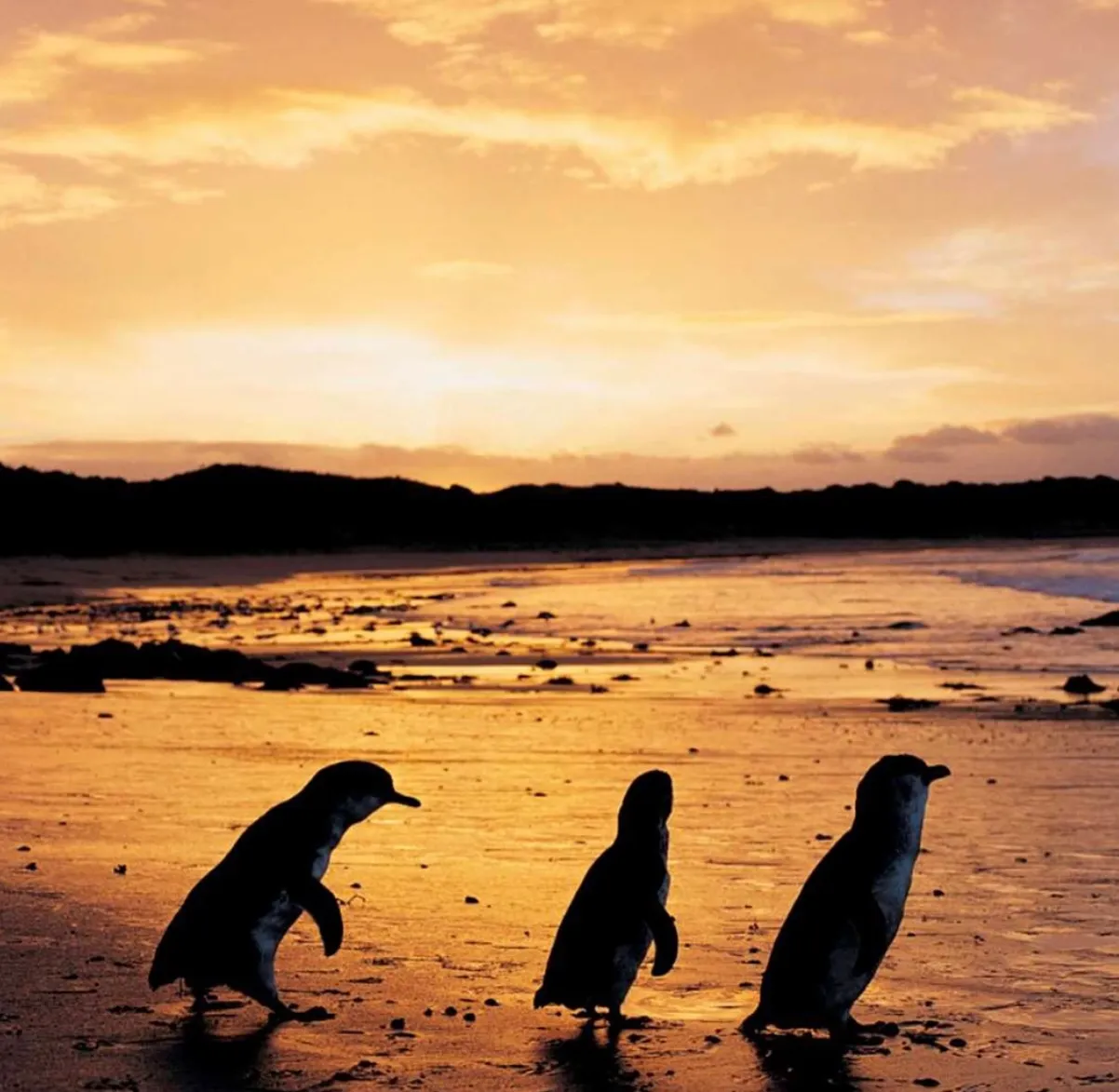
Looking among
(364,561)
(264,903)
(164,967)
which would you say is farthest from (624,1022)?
(364,561)

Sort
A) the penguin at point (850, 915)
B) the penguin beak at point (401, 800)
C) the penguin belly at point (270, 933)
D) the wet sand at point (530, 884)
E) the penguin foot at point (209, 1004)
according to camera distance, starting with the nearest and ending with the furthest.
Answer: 1. the wet sand at point (530, 884)
2. the penguin at point (850, 915)
3. the penguin belly at point (270, 933)
4. the penguin foot at point (209, 1004)
5. the penguin beak at point (401, 800)

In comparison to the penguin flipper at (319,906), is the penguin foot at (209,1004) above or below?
below

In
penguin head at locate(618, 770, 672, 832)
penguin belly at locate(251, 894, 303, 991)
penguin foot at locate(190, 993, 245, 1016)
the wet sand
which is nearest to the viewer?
the wet sand

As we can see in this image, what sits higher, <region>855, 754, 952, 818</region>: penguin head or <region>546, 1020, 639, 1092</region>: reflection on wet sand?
<region>855, 754, 952, 818</region>: penguin head

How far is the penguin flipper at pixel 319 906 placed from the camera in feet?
21.8

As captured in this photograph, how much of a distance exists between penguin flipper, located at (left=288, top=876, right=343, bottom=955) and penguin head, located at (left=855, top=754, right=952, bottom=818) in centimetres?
194

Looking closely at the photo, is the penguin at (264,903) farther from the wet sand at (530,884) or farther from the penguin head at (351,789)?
the wet sand at (530,884)

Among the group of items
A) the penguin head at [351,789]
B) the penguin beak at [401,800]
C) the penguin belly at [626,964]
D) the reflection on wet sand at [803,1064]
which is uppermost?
the penguin head at [351,789]

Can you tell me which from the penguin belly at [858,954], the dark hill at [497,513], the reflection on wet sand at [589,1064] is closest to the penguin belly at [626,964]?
the reflection on wet sand at [589,1064]

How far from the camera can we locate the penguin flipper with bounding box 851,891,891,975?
6340 mm

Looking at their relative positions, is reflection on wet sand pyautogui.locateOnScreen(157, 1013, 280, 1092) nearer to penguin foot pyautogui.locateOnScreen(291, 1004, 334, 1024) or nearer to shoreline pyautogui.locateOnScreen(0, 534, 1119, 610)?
penguin foot pyautogui.locateOnScreen(291, 1004, 334, 1024)

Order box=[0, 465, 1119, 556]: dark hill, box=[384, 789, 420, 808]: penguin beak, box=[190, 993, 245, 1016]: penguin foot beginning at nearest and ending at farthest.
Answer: box=[190, 993, 245, 1016]: penguin foot → box=[384, 789, 420, 808]: penguin beak → box=[0, 465, 1119, 556]: dark hill

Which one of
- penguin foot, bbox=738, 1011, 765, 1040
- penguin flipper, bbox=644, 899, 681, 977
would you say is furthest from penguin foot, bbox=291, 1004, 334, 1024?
penguin foot, bbox=738, 1011, 765, 1040

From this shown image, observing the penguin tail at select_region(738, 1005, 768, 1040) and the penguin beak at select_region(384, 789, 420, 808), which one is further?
the penguin beak at select_region(384, 789, 420, 808)
